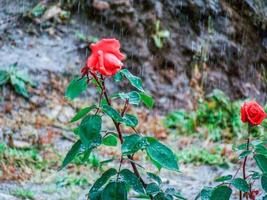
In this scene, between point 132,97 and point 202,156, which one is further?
point 202,156

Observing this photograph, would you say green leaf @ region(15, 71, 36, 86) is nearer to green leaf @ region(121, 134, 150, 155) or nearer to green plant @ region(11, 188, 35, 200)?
green plant @ region(11, 188, 35, 200)

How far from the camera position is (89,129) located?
158cm

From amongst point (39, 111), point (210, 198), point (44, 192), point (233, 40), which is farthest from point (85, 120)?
point (233, 40)

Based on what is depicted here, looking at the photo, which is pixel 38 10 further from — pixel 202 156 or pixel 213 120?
pixel 202 156

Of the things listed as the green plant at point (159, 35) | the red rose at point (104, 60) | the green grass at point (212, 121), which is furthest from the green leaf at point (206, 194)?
the green plant at point (159, 35)

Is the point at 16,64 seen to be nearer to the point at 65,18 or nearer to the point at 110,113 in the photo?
the point at 65,18

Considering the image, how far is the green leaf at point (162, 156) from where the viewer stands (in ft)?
5.12

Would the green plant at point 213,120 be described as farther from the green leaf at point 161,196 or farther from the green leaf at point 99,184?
the green leaf at point 99,184

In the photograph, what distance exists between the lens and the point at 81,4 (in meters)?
7.30

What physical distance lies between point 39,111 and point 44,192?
7.36 ft

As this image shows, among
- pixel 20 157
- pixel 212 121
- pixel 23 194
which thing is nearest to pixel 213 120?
pixel 212 121

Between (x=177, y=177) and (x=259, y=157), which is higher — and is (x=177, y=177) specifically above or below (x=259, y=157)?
below

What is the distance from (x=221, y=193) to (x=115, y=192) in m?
0.41

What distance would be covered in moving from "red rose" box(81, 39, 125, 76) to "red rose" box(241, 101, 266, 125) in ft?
1.79
